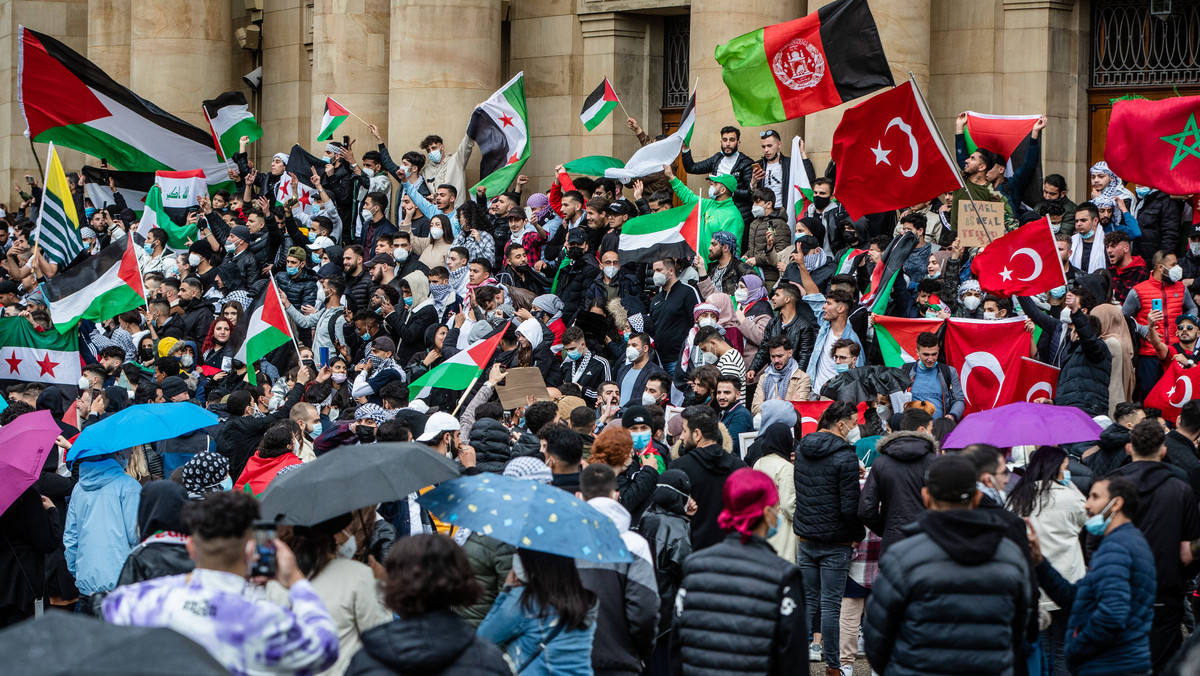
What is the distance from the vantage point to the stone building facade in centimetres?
1709

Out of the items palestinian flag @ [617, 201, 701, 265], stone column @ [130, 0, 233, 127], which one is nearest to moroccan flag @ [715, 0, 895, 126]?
palestinian flag @ [617, 201, 701, 265]

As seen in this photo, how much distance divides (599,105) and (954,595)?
13338 millimetres

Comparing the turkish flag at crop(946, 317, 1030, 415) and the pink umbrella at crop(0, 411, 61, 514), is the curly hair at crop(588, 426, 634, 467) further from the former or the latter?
the turkish flag at crop(946, 317, 1030, 415)

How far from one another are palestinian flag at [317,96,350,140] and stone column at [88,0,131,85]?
9.63m

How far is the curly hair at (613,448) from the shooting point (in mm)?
7727

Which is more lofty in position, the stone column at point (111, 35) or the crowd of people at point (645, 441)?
the stone column at point (111, 35)

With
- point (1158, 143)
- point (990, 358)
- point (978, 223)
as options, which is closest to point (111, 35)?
point (978, 223)

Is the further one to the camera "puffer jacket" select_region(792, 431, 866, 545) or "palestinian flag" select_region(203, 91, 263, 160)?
"palestinian flag" select_region(203, 91, 263, 160)

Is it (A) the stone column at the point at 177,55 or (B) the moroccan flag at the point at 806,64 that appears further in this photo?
(A) the stone column at the point at 177,55

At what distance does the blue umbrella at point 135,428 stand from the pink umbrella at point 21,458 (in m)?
0.35

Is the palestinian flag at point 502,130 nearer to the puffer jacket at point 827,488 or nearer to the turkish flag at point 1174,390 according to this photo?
the turkish flag at point 1174,390

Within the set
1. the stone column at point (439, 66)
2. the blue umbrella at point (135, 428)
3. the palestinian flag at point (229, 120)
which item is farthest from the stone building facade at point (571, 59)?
the blue umbrella at point (135, 428)

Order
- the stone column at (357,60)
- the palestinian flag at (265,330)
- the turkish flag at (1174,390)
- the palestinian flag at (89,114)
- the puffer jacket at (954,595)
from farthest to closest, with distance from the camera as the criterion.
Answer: the stone column at (357,60)
the palestinian flag at (89,114)
the palestinian flag at (265,330)
the turkish flag at (1174,390)
the puffer jacket at (954,595)

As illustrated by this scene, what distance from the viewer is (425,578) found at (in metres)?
4.82
